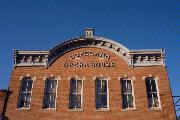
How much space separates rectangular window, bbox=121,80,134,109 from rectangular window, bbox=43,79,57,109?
19.1ft

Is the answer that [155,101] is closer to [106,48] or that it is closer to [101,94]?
[101,94]

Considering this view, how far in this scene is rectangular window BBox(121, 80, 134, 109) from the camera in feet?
71.4

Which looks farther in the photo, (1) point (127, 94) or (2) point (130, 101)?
(1) point (127, 94)

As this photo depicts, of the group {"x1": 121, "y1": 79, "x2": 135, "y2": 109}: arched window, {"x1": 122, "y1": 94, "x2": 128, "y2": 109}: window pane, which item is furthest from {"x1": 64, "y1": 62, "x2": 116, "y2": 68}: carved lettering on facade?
{"x1": 122, "y1": 94, "x2": 128, "y2": 109}: window pane

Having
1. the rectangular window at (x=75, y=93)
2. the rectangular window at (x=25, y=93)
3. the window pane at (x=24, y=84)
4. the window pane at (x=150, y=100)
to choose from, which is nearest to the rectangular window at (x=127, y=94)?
the window pane at (x=150, y=100)

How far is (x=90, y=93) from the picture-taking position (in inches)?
864

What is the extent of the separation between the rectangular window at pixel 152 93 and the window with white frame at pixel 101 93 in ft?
11.7

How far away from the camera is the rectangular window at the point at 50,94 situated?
21797 millimetres

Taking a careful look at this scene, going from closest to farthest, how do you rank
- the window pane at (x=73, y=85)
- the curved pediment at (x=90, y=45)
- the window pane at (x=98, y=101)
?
1. the window pane at (x=98, y=101)
2. the window pane at (x=73, y=85)
3. the curved pediment at (x=90, y=45)

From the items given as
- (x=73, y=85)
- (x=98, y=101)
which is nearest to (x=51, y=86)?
(x=73, y=85)

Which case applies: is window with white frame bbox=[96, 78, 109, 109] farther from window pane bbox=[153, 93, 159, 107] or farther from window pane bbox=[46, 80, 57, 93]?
window pane bbox=[153, 93, 159, 107]

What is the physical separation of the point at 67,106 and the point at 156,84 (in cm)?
783

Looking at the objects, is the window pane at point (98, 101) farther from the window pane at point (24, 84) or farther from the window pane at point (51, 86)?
the window pane at point (24, 84)

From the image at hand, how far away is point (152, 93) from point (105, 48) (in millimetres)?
5778
